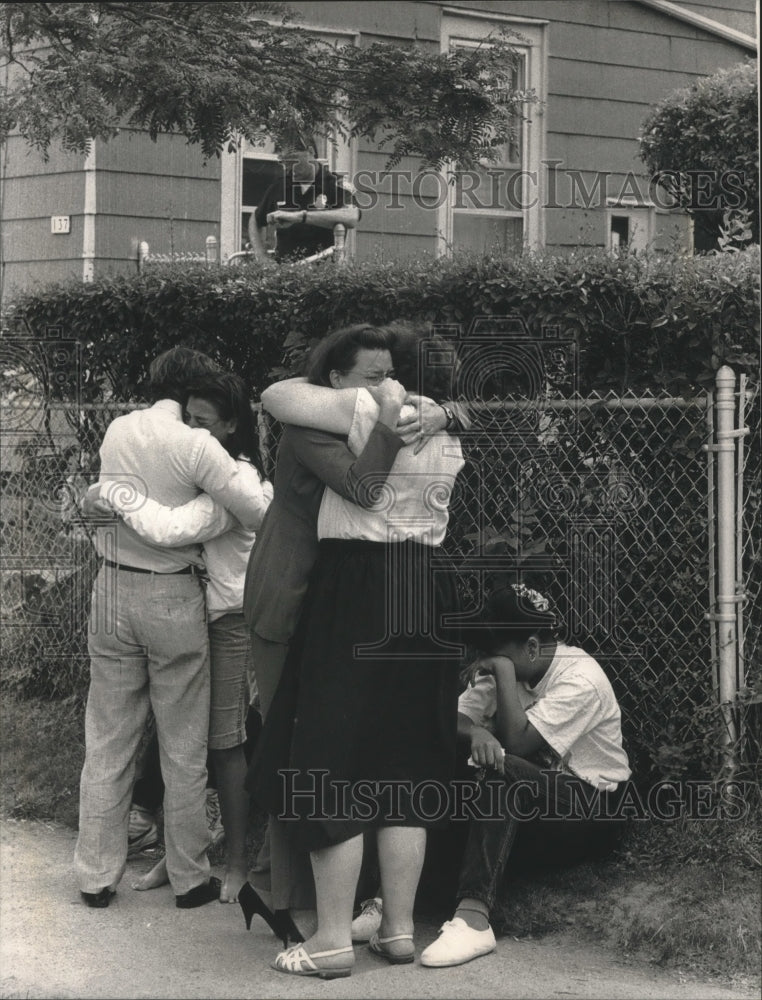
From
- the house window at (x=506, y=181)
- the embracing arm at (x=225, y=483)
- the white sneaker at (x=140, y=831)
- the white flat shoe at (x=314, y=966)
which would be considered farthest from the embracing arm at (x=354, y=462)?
the house window at (x=506, y=181)

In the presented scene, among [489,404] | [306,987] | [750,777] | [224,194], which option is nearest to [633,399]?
[489,404]

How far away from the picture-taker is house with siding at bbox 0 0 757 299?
7.51 metres

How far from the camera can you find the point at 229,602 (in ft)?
13.6

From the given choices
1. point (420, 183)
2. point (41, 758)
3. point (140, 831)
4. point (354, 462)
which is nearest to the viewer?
point (354, 462)

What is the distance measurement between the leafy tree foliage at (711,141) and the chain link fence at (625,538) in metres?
3.53

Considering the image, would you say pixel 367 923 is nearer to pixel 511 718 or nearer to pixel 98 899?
pixel 511 718

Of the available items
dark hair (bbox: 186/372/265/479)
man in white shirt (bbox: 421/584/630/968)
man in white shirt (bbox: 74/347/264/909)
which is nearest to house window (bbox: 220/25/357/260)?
dark hair (bbox: 186/372/265/479)

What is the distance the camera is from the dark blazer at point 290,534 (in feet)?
11.8

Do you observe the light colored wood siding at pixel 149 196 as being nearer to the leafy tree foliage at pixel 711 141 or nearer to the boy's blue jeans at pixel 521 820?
the leafy tree foliage at pixel 711 141

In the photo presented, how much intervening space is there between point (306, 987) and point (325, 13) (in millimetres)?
5083

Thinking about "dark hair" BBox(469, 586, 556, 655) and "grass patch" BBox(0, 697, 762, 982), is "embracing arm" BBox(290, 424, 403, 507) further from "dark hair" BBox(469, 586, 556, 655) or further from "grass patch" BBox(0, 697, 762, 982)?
"grass patch" BBox(0, 697, 762, 982)

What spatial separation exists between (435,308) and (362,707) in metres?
1.85

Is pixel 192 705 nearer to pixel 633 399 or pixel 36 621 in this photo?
pixel 633 399

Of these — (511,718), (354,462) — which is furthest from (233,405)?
(511,718)
